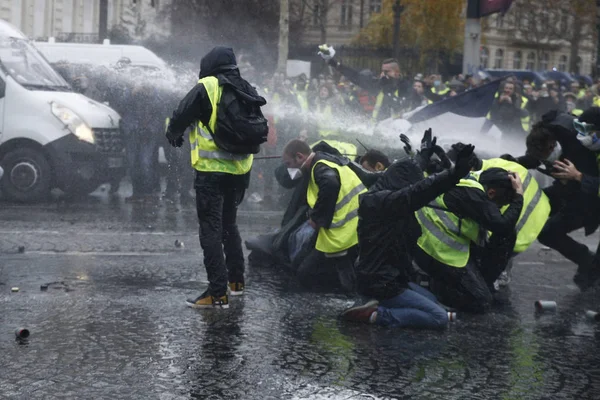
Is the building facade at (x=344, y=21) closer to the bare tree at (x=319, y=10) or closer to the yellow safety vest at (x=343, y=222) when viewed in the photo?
the bare tree at (x=319, y=10)

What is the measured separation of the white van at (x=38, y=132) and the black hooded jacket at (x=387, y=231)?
26.1 ft

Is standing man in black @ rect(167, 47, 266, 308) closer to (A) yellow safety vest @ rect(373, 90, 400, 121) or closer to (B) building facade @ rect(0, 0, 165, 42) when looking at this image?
(A) yellow safety vest @ rect(373, 90, 400, 121)

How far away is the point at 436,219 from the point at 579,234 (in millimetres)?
6242

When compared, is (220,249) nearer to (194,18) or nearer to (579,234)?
(579,234)

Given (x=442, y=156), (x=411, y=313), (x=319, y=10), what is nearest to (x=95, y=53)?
(x=442, y=156)

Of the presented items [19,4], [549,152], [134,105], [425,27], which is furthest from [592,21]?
[549,152]

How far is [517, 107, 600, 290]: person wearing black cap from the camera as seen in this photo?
9.26 meters

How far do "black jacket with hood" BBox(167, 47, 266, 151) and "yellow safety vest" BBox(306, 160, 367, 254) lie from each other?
1.29 metres

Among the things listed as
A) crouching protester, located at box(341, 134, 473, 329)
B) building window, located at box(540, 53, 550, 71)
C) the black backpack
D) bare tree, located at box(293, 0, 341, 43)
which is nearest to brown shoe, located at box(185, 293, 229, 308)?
crouching protester, located at box(341, 134, 473, 329)

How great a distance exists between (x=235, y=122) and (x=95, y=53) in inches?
465

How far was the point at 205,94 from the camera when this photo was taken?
300 inches

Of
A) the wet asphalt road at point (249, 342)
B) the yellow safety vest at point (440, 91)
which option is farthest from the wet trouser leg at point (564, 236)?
the yellow safety vest at point (440, 91)

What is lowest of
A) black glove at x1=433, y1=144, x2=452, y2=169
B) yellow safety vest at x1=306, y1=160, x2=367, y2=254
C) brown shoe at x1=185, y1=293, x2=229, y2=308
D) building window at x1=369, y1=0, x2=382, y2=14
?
brown shoe at x1=185, y1=293, x2=229, y2=308

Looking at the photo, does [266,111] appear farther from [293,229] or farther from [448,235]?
[448,235]
